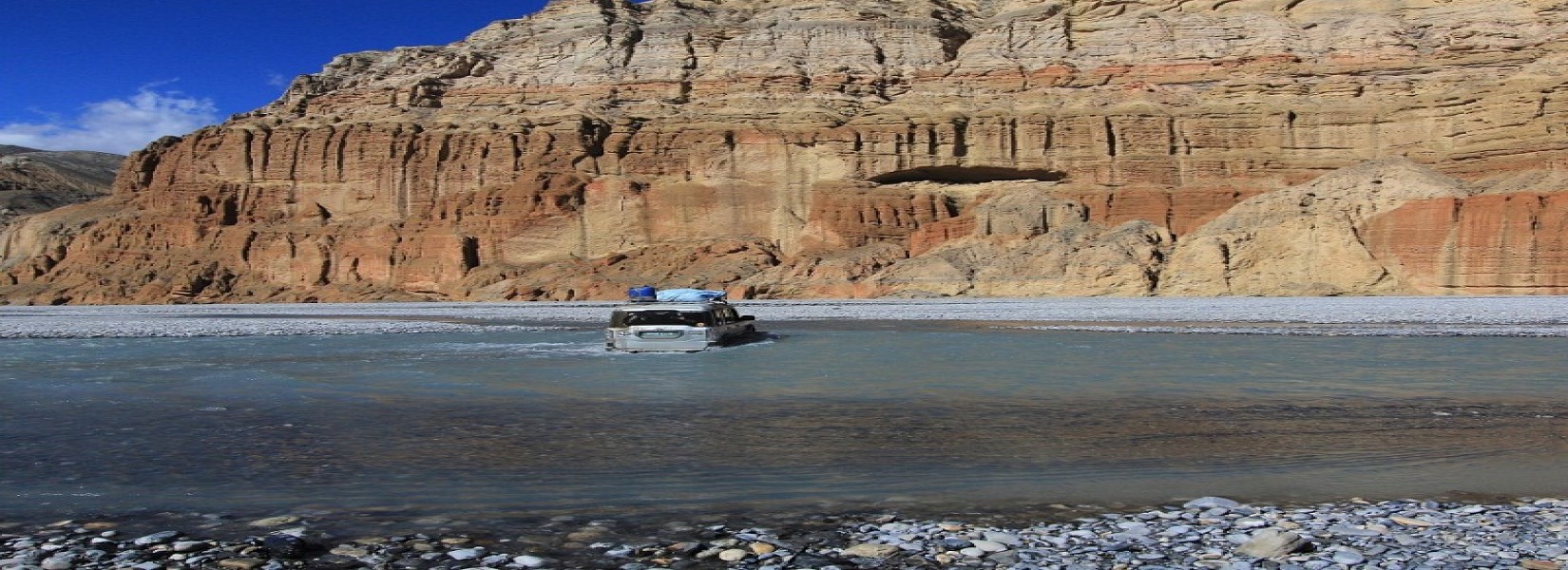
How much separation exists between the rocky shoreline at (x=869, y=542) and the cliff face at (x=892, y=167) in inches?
2089

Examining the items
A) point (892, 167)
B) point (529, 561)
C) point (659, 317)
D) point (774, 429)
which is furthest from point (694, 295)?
point (892, 167)

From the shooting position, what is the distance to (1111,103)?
272 ft

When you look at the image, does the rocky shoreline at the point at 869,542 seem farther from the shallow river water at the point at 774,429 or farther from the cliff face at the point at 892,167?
the cliff face at the point at 892,167

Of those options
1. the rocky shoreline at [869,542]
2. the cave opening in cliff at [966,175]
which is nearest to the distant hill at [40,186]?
the cave opening in cliff at [966,175]

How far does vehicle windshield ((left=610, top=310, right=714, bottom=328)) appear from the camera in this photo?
24359 mm

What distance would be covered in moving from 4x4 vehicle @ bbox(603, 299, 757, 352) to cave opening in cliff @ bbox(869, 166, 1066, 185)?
55.3 meters

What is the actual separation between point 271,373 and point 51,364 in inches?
231

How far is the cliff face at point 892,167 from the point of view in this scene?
197ft

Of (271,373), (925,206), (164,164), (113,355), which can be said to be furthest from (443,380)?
(164,164)

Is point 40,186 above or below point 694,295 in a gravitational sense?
Result: above

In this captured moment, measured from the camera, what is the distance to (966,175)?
265ft

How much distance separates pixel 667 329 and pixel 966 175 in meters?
59.9

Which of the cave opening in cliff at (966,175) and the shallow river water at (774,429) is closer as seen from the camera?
the shallow river water at (774,429)

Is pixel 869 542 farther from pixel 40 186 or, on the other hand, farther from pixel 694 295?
pixel 40 186
